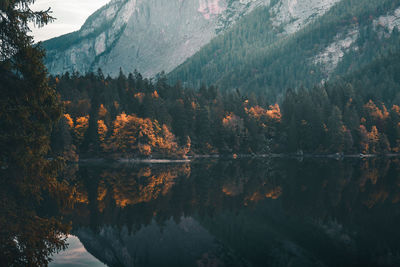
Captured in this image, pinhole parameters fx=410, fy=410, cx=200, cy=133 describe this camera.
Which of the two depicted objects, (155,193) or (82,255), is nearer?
(82,255)

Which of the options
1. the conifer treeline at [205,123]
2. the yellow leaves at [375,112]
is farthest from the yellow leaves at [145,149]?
the yellow leaves at [375,112]

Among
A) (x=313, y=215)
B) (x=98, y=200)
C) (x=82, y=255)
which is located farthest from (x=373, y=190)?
(x=82, y=255)

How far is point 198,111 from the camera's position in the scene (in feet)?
444

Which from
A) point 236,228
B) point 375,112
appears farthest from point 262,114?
point 236,228

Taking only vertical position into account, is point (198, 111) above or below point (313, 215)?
above

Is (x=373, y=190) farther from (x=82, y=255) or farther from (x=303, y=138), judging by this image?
(x=303, y=138)

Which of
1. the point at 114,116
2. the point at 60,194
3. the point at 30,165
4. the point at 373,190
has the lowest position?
the point at 373,190

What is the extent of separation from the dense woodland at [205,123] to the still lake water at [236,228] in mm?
74353

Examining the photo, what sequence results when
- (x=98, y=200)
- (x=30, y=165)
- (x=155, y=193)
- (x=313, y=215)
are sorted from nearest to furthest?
(x=30, y=165), (x=313, y=215), (x=98, y=200), (x=155, y=193)

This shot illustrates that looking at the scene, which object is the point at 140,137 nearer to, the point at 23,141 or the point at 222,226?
the point at 222,226

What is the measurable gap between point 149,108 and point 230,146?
30.7 metres

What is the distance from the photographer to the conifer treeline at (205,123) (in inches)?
4535

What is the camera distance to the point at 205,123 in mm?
132875

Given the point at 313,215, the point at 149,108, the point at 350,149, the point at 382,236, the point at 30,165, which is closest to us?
the point at 30,165
